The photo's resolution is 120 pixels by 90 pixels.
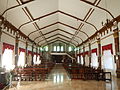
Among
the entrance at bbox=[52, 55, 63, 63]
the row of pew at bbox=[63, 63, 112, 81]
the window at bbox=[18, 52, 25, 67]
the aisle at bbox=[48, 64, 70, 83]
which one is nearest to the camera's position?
the aisle at bbox=[48, 64, 70, 83]

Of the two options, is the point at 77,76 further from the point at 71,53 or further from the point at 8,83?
the point at 71,53

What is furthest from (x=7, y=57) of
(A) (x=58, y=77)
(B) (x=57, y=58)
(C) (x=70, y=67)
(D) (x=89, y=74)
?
(B) (x=57, y=58)

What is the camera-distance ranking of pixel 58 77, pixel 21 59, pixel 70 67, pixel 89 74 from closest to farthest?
pixel 89 74
pixel 58 77
pixel 70 67
pixel 21 59

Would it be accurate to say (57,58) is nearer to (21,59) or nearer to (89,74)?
(21,59)

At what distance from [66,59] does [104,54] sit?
19.4 m

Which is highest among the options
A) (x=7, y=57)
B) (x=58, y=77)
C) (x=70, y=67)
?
(x=7, y=57)

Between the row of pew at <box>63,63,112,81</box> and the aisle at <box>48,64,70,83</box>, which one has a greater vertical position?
the row of pew at <box>63,63,112,81</box>

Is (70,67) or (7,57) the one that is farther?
(70,67)

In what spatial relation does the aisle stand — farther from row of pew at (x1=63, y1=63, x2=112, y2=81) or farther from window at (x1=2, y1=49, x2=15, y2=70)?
window at (x1=2, y1=49, x2=15, y2=70)

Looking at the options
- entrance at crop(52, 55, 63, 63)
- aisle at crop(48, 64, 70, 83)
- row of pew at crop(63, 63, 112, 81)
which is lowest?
aisle at crop(48, 64, 70, 83)

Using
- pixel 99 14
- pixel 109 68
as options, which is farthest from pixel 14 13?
pixel 109 68

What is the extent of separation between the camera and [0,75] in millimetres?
6211

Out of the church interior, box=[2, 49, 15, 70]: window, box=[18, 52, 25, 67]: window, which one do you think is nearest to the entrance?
box=[18, 52, 25, 67]: window

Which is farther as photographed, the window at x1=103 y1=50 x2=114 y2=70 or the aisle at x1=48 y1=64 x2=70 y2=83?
the window at x1=103 y1=50 x2=114 y2=70
